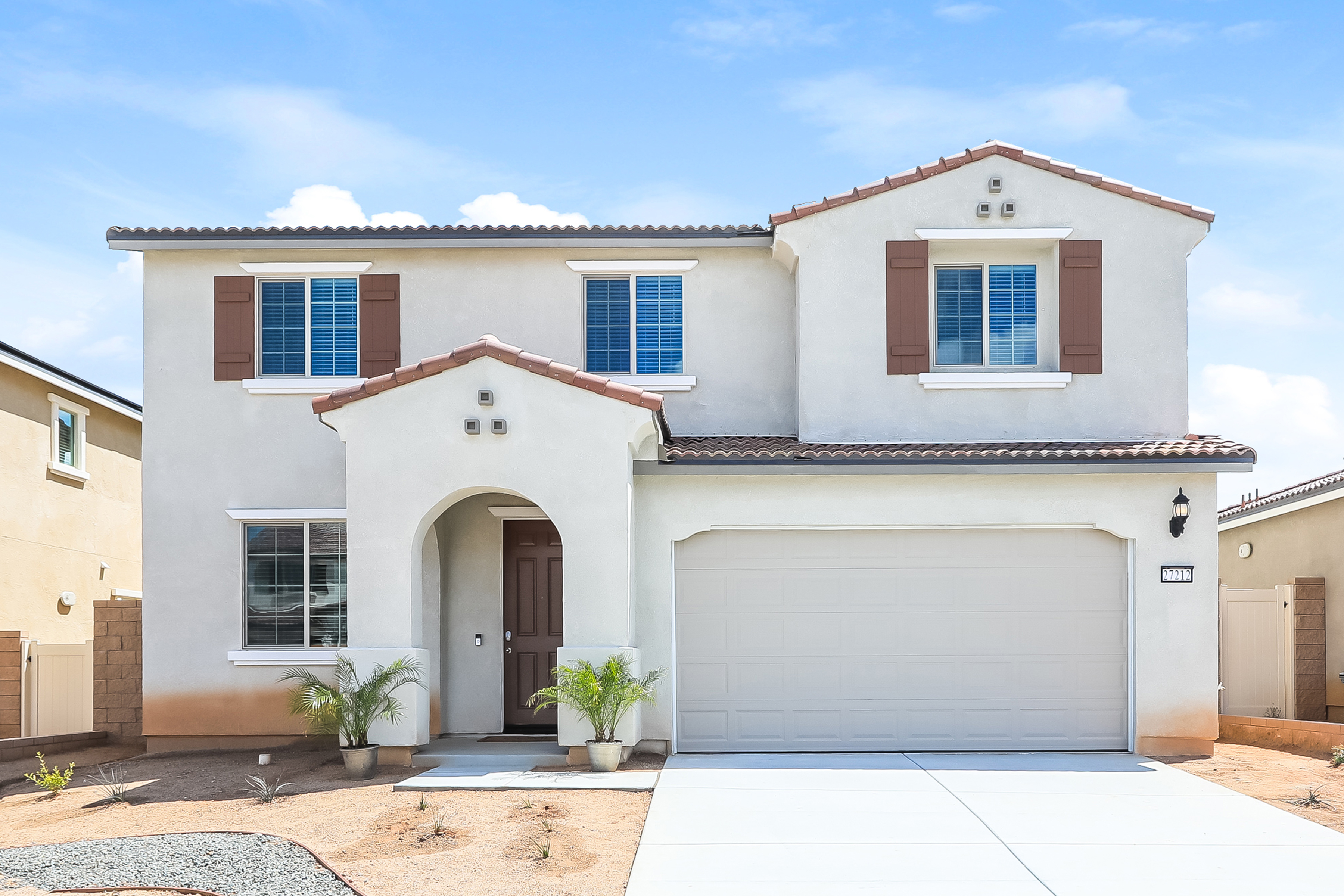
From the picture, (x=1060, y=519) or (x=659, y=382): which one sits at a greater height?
(x=659, y=382)

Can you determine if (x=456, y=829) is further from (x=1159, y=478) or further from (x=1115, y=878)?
(x=1159, y=478)

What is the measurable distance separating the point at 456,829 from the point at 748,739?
4276 mm

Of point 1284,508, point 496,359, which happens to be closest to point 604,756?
point 496,359

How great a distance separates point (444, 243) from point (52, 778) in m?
6.90

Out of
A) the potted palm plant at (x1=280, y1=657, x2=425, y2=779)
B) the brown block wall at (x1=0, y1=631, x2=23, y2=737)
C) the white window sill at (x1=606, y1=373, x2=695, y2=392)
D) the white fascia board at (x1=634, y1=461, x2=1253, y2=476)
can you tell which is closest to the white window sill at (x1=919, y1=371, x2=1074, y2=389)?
the white fascia board at (x1=634, y1=461, x2=1253, y2=476)

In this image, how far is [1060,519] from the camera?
11.9 meters

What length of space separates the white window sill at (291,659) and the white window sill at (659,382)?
458 cm

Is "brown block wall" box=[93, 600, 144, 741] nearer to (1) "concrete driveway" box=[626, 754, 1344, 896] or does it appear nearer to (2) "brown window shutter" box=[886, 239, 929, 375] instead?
(1) "concrete driveway" box=[626, 754, 1344, 896]

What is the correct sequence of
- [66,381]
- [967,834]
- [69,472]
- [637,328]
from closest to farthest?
[967,834]
[637,328]
[66,381]
[69,472]

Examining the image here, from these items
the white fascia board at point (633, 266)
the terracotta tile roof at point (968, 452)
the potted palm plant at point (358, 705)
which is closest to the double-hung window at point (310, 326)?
the white fascia board at point (633, 266)

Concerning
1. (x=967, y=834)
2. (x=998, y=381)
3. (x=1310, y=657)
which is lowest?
(x=967, y=834)

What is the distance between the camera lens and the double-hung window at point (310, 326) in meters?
13.2

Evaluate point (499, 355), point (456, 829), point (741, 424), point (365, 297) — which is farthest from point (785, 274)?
point (456, 829)

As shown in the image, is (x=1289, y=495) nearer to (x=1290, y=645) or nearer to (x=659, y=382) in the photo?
(x=1290, y=645)
